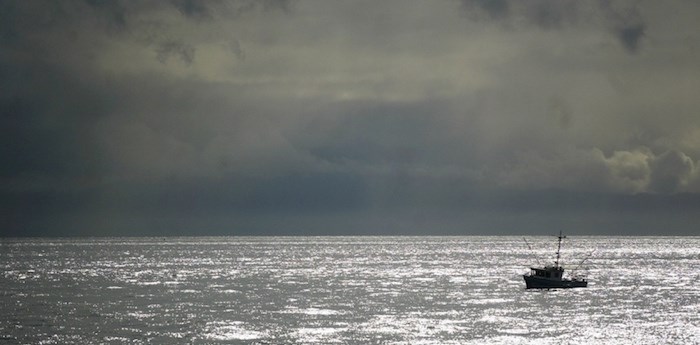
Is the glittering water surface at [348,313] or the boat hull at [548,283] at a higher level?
→ the boat hull at [548,283]

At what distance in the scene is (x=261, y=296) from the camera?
520 feet

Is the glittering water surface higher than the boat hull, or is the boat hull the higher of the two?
the boat hull

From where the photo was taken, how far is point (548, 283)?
170500 millimetres

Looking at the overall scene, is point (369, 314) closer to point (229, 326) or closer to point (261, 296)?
point (229, 326)

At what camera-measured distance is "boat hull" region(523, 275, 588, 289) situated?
17050cm

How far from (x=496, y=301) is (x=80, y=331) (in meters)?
70.8

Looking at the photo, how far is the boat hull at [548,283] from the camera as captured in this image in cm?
17050

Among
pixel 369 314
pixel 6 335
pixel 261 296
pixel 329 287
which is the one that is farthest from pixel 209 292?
pixel 6 335

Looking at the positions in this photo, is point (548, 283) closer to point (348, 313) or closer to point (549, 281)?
point (549, 281)

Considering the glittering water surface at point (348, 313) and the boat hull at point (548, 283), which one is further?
the boat hull at point (548, 283)

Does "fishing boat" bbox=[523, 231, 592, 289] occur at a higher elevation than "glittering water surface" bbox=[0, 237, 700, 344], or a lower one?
higher

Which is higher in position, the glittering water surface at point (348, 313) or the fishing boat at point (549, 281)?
the fishing boat at point (549, 281)

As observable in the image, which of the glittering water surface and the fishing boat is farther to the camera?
the fishing boat

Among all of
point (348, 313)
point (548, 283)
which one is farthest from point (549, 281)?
point (348, 313)
